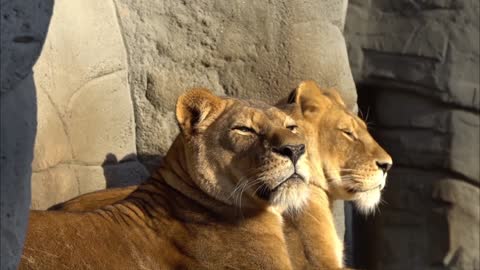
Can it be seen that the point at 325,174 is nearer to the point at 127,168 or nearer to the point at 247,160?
the point at 247,160

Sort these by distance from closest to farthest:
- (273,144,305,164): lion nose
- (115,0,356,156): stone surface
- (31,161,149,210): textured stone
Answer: (273,144,305,164): lion nose < (31,161,149,210): textured stone < (115,0,356,156): stone surface

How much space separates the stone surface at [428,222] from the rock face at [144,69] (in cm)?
106

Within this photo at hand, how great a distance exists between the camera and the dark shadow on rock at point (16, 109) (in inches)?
129

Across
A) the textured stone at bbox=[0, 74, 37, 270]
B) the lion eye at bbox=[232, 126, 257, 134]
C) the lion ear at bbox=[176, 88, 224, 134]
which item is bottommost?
the lion eye at bbox=[232, 126, 257, 134]

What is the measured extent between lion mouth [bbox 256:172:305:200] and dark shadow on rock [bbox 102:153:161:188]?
136 cm

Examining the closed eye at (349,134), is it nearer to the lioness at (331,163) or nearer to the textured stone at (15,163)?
the lioness at (331,163)

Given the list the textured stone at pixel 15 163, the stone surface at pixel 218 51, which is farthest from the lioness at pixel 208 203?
the textured stone at pixel 15 163

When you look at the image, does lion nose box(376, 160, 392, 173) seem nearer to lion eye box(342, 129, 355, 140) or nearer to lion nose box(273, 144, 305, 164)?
lion eye box(342, 129, 355, 140)

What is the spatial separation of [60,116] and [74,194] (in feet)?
1.40

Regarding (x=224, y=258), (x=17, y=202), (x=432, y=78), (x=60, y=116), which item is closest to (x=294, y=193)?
(x=224, y=258)

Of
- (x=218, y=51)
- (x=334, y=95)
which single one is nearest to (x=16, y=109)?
(x=334, y=95)

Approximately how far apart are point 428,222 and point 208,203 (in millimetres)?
3014

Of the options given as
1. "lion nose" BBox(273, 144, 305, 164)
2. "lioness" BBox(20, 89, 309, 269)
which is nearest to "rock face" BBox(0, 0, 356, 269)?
"lioness" BBox(20, 89, 309, 269)

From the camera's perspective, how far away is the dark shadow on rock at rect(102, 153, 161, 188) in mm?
6512
